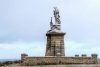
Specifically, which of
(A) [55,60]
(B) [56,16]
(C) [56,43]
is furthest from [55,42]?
(A) [55,60]

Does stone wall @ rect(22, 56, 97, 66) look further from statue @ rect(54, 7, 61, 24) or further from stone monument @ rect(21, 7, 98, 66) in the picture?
statue @ rect(54, 7, 61, 24)

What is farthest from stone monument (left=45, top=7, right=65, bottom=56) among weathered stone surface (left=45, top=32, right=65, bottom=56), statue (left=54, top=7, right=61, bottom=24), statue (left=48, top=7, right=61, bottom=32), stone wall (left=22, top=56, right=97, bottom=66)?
stone wall (left=22, top=56, right=97, bottom=66)

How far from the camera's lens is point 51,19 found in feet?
134

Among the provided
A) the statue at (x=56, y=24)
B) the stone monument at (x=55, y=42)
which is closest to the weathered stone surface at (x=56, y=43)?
the stone monument at (x=55, y=42)

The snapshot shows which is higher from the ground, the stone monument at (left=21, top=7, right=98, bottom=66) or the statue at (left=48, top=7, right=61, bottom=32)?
the statue at (left=48, top=7, right=61, bottom=32)

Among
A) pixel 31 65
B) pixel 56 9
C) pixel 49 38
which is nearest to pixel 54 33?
pixel 49 38

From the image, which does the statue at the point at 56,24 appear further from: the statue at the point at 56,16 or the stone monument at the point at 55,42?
the stone monument at the point at 55,42

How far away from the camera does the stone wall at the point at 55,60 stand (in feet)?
111

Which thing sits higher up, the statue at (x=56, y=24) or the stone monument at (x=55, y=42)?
the statue at (x=56, y=24)

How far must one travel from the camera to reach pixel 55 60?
1361 inches

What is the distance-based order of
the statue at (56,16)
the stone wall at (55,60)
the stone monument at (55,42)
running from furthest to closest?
the statue at (56,16)
the stone monument at (55,42)
the stone wall at (55,60)

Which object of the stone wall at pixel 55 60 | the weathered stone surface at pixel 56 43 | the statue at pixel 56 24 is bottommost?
the stone wall at pixel 55 60

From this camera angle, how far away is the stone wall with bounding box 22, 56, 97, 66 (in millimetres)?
33875

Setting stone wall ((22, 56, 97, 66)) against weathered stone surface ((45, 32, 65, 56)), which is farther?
weathered stone surface ((45, 32, 65, 56))
